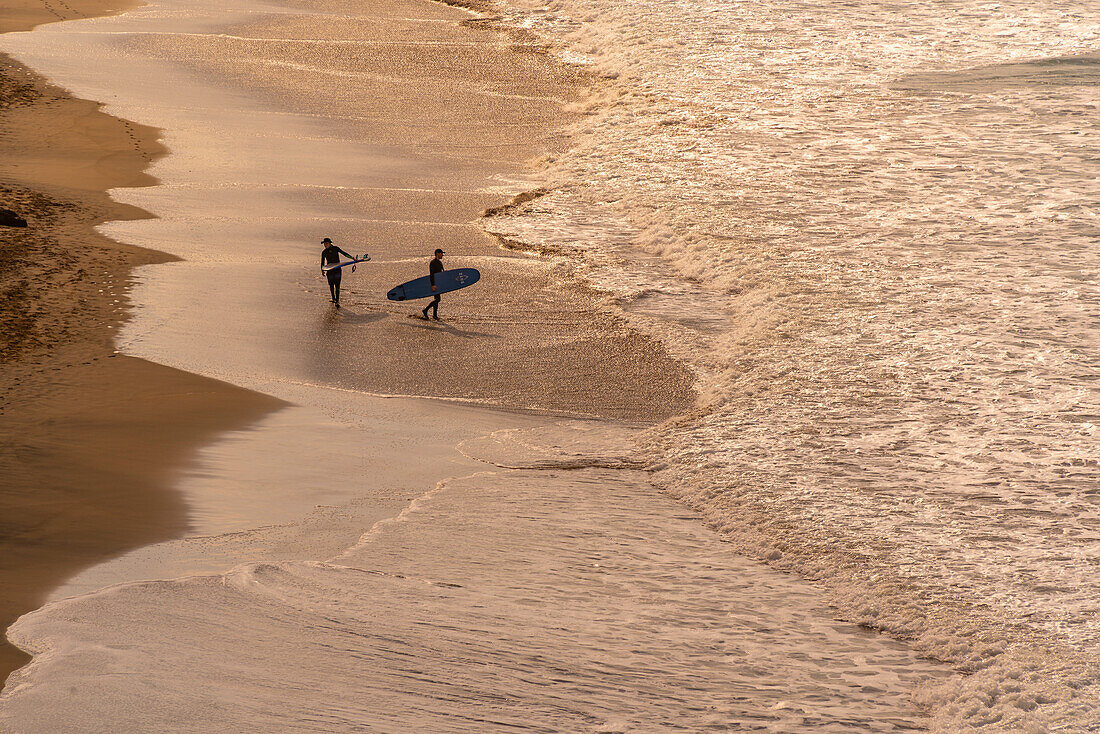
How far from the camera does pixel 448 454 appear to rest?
12.3 metres

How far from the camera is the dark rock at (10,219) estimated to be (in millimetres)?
17828

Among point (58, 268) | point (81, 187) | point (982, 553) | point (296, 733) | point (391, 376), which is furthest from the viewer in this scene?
point (81, 187)

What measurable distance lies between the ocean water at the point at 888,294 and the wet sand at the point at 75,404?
5416mm

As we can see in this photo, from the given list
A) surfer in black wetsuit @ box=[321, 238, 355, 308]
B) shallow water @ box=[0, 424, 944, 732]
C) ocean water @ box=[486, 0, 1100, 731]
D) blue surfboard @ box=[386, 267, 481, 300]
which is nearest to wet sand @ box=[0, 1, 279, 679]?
shallow water @ box=[0, 424, 944, 732]

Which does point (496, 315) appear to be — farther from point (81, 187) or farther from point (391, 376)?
point (81, 187)

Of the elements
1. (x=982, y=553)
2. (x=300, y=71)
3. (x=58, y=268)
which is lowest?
(x=982, y=553)

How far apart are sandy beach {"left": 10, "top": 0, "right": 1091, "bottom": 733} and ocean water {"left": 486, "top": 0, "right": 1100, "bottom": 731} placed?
0.09m

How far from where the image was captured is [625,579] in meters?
9.90

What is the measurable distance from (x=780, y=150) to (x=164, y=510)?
58.4 ft

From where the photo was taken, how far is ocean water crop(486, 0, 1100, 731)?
33.6 feet

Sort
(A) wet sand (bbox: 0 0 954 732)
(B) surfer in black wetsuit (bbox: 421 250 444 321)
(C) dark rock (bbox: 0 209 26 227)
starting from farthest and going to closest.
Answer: (C) dark rock (bbox: 0 209 26 227) < (B) surfer in black wetsuit (bbox: 421 250 444 321) < (A) wet sand (bbox: 0 0 954 732)

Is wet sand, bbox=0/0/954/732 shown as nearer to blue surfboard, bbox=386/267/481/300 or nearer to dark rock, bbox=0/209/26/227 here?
blue surfboard, bbox=386/267/481/300

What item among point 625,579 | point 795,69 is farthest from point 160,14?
point 625,579

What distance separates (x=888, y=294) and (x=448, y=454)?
831 cm
